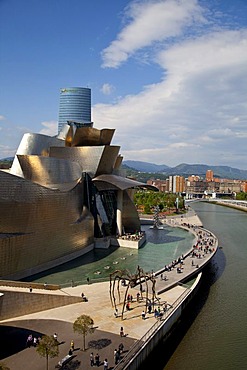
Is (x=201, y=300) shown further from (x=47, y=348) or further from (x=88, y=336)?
(x=47, y=348)

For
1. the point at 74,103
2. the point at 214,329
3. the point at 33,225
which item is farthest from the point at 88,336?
the point at 74,103

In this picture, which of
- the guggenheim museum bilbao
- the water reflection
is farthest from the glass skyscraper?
the water reflection

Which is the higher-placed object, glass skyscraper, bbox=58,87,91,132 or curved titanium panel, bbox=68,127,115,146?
glass skyscraper, bbox=58,87,91,132

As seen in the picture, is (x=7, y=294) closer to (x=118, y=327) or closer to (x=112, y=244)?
(x=118, y=327)

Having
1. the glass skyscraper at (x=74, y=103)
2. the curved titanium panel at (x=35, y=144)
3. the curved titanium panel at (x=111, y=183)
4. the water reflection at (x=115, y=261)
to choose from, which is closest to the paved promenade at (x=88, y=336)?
the water reflection at (x=115, y=261)

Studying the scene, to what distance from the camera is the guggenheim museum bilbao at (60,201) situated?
2634cm

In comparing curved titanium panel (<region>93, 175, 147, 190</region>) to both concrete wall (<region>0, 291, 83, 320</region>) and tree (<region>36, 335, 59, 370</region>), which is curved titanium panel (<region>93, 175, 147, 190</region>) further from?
tree (<region>36, 335, 59, 370</region>)

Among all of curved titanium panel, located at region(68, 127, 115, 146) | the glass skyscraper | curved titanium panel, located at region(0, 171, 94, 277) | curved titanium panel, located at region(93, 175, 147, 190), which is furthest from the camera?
the glass skyscraper

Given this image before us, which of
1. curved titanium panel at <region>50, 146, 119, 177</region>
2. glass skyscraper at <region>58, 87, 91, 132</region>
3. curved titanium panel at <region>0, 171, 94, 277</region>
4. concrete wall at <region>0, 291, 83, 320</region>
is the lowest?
concrete wall at <region>0, 291, 83, 320</region>

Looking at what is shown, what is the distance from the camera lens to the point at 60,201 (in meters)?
31.5

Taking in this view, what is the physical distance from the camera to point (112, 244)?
41688 mm

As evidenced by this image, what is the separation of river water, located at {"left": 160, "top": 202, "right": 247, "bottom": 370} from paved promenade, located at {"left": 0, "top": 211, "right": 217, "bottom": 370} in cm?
181

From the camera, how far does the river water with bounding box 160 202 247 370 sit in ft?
61.5

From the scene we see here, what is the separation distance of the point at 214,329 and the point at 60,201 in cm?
1584
